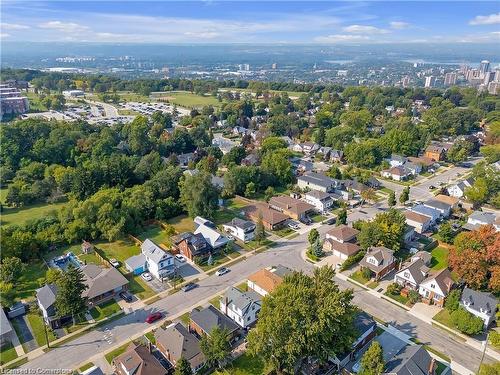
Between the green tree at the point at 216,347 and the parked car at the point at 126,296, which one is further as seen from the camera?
the parked car at the point at 126,296

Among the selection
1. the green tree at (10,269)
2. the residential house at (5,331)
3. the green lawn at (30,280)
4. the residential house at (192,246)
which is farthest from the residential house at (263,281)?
the green tree at (10,269)

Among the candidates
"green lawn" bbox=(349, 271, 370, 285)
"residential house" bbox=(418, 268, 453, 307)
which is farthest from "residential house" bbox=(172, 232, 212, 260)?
"residential house" bbox=(418, 268, 453, 307)

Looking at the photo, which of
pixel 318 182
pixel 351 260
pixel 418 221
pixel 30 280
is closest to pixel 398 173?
pixel 318 182

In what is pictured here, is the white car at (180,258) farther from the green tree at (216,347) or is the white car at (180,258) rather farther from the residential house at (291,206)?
the residential house at (291,206)

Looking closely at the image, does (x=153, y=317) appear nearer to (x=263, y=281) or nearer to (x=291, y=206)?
(x=263, y=281)

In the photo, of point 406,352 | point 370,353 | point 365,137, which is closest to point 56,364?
point 370,353

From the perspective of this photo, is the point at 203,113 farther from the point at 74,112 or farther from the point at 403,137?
the point at 403,137
